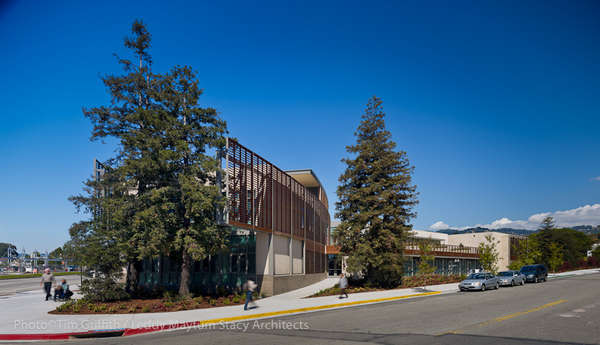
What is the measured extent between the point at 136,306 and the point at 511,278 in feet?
102

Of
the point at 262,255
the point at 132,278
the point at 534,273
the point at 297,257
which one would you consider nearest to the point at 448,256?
the point at 534,273

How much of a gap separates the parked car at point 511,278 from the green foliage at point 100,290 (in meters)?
29.8

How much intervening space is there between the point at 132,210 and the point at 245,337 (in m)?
13.3

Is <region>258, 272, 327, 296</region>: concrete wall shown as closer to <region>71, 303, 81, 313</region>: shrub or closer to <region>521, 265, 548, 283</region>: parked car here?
<region>71, 303, 81, 313</region>: shrub

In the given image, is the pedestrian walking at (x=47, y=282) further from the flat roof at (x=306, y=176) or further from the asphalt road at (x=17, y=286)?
the flat roof at (x=306, y=176)

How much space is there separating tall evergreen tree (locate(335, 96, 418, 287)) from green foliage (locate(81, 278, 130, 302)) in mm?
16550

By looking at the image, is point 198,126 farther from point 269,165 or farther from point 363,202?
point 363,202

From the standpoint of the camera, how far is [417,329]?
548 inches

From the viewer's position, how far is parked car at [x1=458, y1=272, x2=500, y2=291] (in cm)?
3198

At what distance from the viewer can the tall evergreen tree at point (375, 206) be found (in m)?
33.2

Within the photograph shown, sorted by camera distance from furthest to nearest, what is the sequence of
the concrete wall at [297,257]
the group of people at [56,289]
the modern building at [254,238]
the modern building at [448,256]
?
1. the modern building at [448,256]
2. the concrete wall at [297,257]
3. the group of people at [56,289]
4. the modern building at [254,238]

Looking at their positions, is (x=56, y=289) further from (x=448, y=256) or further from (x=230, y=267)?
(x=448, y=256)

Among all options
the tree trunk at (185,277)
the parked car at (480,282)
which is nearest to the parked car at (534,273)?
the parked car at (480,282)

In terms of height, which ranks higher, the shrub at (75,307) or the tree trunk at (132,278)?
the tree trunk at (132,278)
